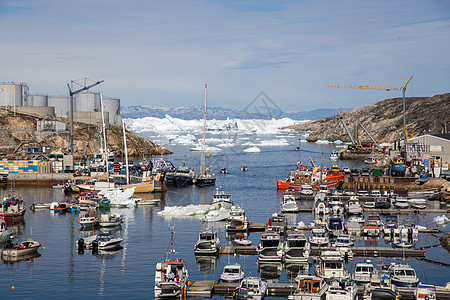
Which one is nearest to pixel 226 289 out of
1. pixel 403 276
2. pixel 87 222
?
pixel 403 276

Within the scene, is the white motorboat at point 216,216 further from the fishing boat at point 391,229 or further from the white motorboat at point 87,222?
the fishing boat at point 391,229

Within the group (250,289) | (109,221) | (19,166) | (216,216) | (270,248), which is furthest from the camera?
(19,166)

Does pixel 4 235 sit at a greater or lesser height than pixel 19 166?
lesser

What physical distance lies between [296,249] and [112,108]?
138 metres

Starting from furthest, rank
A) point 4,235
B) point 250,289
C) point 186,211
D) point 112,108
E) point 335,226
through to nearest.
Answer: point 112,108, point 186,211, point 335,226, point 4,235, point 250,289

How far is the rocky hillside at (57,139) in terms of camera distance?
129750mm

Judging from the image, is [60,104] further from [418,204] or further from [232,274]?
[232,274]

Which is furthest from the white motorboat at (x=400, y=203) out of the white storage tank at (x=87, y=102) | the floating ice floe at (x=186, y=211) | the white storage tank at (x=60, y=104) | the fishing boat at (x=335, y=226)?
the white storage tank at (x=60, y=104)

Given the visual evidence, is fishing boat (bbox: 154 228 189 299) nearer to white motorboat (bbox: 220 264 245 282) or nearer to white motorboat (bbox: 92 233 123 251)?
white motorboat (bbox: 220 264 245 282)

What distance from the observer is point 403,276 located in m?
33.7

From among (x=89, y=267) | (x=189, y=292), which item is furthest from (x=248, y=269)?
(x=89, y=267)

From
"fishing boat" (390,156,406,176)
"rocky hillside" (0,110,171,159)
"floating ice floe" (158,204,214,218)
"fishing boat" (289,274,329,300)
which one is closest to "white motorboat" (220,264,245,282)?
"fishing boat" (289,274,329,300)

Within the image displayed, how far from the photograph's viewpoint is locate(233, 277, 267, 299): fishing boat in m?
31.5

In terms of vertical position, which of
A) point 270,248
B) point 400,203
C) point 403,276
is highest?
point 400,203
